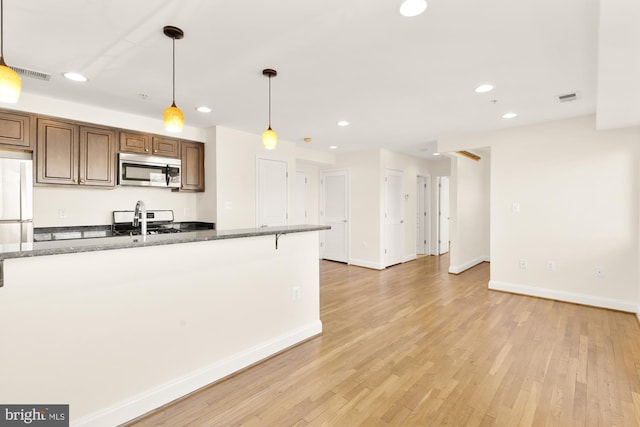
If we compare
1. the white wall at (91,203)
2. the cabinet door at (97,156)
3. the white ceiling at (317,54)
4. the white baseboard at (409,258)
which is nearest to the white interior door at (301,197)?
the white baseboard at (409,258)

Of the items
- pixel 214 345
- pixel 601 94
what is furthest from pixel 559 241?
pixel 214 345

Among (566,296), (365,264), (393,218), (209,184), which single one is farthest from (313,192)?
(566,296)

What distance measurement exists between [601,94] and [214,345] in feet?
12.6

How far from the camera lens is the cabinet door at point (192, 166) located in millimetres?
4480

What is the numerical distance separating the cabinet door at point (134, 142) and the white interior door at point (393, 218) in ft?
14.0

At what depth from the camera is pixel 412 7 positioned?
1.82m

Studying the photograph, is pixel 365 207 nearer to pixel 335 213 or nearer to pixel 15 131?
pixel 335 213

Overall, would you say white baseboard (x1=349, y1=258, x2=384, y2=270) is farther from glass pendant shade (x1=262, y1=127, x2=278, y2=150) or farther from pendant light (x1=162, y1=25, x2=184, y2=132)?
pendant light (x1=162, y1=25, x2=184, y2=132)

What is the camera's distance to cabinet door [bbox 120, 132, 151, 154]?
3.94 m

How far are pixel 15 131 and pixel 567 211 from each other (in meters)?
6.52

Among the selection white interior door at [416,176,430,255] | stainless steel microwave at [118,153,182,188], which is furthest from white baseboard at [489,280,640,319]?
stainless steel microwave at [118,153,182,188]

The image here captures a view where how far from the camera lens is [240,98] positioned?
338cm

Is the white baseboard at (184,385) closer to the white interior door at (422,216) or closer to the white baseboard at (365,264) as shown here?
the white baseboard at (365,264)

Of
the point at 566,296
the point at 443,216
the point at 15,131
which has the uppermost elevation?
the point at 15,131
